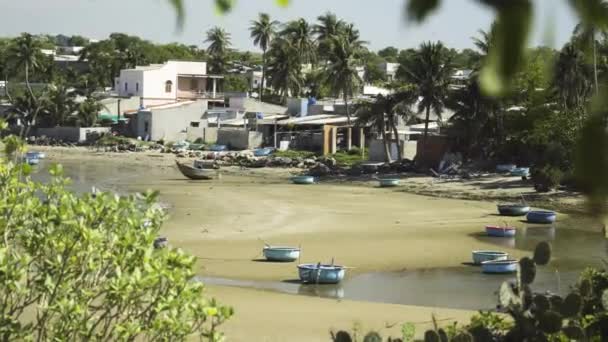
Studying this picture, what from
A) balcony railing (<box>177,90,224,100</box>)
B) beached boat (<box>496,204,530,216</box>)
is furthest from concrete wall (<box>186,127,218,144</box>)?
beached boat (<box>496,204,530,216</box>)

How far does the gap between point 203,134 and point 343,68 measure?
51.8 ft

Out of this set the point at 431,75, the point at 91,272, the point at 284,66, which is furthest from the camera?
the point at 284,66

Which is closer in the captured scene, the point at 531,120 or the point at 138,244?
the point at 138,244

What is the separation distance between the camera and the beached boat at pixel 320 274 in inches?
864

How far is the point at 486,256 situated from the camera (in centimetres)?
2456

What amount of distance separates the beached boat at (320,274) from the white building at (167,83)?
187 ft

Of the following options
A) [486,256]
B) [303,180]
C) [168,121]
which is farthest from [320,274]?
[168,121]

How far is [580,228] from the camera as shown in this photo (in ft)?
106

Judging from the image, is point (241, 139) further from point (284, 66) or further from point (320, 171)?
point (320, 171)

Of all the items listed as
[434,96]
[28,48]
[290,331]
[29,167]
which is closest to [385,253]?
[290,331]

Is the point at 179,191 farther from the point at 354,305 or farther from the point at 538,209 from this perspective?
the point at 354,305

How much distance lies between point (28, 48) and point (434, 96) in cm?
4609

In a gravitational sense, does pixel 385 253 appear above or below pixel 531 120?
below

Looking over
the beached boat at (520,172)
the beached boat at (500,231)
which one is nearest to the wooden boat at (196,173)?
the beached boat at (520,172)
